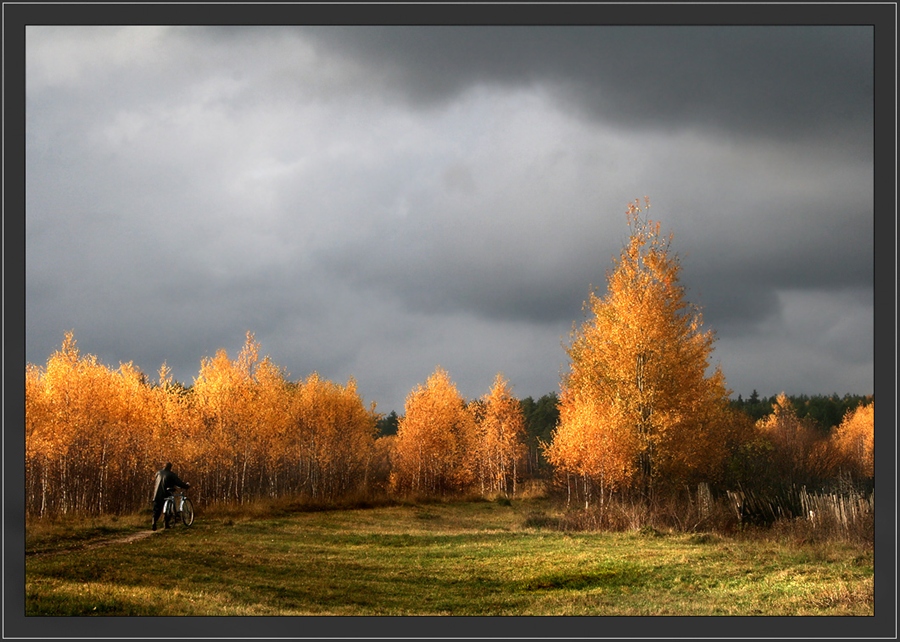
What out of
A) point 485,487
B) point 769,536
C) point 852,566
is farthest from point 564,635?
point 485,487

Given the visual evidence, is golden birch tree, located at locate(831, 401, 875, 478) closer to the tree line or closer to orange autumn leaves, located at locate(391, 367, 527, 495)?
the tree line

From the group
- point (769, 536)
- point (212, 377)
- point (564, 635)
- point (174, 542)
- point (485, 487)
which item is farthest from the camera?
point (485, 487)

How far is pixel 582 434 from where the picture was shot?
61.2 feet

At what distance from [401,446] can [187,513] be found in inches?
519

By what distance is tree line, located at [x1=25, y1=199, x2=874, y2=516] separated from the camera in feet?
37.7

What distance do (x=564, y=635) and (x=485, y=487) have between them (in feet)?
66.5

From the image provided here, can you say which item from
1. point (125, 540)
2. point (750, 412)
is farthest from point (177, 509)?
point (750, 412)

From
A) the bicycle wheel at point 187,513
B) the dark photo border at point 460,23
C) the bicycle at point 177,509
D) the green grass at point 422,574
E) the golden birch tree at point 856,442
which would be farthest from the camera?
the bicycle wheel at point 187,513

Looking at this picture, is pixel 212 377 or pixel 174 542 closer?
pixel 174 542

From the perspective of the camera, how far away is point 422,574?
12078mm

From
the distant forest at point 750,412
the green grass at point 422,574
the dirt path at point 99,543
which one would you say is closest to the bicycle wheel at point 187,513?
the green grass at point 422,574

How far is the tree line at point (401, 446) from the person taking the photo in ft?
37.7

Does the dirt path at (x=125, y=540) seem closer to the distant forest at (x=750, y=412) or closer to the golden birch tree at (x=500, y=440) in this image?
the distant forest at (x=750, y=412)

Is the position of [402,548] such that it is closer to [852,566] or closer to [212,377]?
[212,377]
